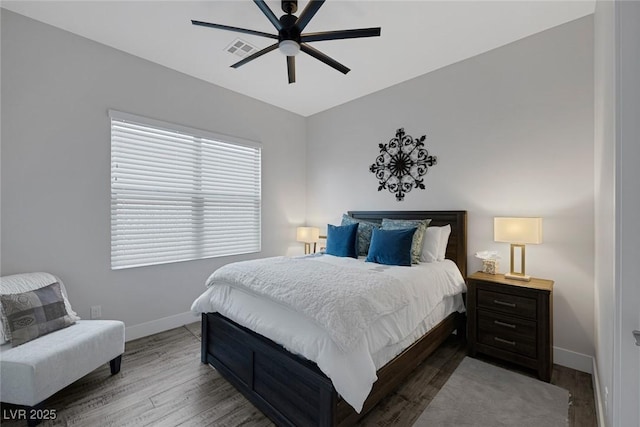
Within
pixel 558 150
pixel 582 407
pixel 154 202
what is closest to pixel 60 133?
pixel 154 202

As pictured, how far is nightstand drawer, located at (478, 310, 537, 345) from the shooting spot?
2264 millimetres

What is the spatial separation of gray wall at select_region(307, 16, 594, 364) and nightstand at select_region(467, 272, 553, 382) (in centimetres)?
37

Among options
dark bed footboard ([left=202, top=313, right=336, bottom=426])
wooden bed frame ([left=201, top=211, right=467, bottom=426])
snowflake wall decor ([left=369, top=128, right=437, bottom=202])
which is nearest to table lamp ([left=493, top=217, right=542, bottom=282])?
wooden bed frame ([left=201, top=211, right=467, bottom=426])

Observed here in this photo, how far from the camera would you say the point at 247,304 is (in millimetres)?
2074

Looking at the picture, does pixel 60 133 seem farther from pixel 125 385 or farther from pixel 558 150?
pixel 558 150

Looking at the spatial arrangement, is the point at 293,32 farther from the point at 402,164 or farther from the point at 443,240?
the point at 443,240

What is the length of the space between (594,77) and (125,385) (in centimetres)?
455

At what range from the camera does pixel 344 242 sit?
3184mm

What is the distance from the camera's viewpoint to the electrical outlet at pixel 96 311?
2.73m

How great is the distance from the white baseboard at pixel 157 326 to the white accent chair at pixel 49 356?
0.69m

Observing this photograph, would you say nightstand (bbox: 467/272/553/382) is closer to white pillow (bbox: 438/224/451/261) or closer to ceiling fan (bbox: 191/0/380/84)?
white pillow (bbox: 438/224/451/261)

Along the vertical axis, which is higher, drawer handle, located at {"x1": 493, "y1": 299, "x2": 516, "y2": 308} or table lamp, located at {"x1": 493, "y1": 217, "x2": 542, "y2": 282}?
table lamp, located at {"x1": 493, "y1": 217, "x2": 542, "y2": 282}

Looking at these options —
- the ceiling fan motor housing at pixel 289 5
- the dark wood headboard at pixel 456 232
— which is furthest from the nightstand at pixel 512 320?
the ceiling fan motor housing at pixel 289 5

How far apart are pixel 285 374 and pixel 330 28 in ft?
9.46
